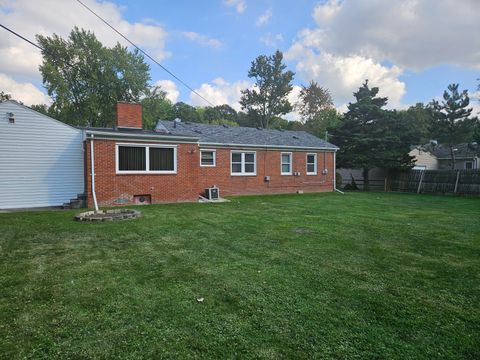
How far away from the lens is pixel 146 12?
11.6 m

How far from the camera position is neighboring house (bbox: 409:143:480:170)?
27562 mm

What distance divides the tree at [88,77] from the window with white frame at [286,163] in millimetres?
21622

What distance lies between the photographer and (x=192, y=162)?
12273 mm

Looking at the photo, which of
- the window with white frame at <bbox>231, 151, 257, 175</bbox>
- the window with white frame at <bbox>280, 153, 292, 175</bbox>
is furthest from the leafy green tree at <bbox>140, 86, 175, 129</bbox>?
the window with white frame at <bbox>280, 153, 292, 175</bbox>

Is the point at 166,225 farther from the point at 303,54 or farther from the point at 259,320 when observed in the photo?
the point at 303,54

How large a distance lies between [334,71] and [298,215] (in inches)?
769

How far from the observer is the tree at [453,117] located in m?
23.8

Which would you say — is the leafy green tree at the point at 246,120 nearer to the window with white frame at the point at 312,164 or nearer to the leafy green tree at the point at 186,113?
the leafy green tree at the point at 186,113

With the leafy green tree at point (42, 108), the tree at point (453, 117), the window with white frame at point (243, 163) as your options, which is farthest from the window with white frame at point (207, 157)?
the leafy green tree at point (42, 108)

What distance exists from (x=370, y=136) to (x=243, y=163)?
11.2 m

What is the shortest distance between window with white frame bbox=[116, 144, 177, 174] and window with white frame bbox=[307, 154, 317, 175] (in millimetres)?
9799

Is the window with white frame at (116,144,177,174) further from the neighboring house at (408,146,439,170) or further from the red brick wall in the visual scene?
the neighboring house at (408,146,439,170)

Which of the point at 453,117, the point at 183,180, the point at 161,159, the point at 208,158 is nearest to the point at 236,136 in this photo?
the point at 208,158

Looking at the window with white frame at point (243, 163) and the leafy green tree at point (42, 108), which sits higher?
the leafy green tree at point (42, 108)
